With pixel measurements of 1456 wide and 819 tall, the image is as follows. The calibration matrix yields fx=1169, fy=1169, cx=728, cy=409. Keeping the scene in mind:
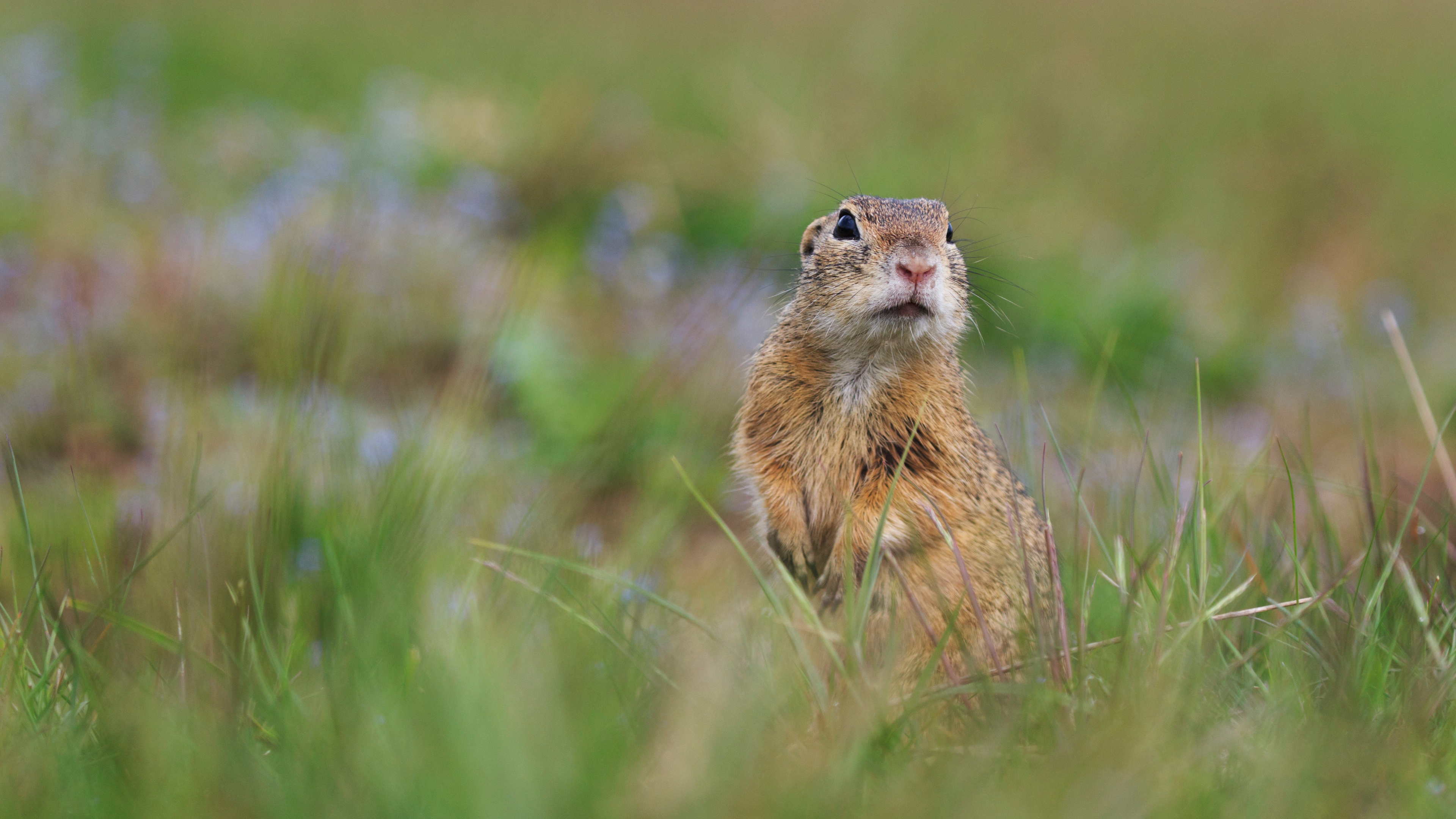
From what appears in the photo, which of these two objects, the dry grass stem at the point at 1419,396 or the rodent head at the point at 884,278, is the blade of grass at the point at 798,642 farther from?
the dry grass stem at the point at 1419,396

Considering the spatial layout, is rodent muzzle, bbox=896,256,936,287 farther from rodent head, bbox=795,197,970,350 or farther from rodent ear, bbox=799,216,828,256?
rodent ear, bbox=799,216,828,256

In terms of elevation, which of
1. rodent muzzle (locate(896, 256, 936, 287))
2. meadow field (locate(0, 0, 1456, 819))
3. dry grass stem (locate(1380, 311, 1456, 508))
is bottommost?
meadow field (locate(0, 0, 1456, 819))

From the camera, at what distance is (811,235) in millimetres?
3354

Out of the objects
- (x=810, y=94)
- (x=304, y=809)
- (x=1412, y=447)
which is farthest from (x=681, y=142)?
(x=304, y=809)

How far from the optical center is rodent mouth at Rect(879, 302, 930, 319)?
9.15ft

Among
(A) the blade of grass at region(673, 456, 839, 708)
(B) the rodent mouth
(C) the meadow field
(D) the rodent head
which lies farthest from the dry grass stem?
(A) the blade of grass at region(673, 456, 839, 708)

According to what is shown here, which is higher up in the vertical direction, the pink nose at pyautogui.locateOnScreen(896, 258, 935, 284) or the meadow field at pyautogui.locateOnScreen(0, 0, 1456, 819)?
the pink nose at pyautogui.locateOnScreen(896, 258, 935, 284)

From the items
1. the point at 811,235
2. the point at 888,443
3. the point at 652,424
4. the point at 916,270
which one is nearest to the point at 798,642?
the point at 652,424

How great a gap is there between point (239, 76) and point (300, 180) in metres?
4.88

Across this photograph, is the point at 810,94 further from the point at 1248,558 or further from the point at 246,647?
the point at 246,647

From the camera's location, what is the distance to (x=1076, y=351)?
20.1 feet

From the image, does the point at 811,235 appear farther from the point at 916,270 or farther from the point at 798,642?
the point at 798,642

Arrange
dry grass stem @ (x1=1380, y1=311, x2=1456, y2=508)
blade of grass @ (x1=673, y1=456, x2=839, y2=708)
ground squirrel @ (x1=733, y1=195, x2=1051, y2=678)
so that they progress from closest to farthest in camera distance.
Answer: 1. blade of grass @ (x1=673, y1=456, x2=839, y2=708)
2. ground squirrel @ (x1=733, y1=195, x2=1051, y2=678)
3. dry grass stem @ (x1=1380, y1=311, x2=1456, y2=508)

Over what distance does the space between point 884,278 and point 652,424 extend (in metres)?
0.65
